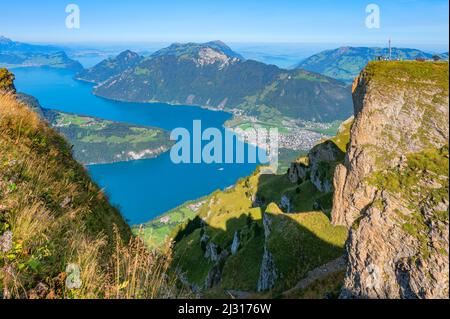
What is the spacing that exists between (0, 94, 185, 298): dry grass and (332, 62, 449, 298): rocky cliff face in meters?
10.4

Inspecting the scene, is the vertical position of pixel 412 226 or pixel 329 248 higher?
pixel 412 226

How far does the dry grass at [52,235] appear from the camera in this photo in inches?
272

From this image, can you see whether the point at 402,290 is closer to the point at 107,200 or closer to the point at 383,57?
the point at 107,200

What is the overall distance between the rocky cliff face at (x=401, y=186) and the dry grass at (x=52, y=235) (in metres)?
10.4

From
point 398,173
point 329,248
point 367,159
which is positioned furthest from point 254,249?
point 398,173

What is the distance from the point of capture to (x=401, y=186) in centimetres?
1720

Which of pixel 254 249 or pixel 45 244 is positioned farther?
pixel 254 249

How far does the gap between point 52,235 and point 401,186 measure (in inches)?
624

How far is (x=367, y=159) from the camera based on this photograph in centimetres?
2394

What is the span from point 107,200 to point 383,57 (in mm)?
22746
